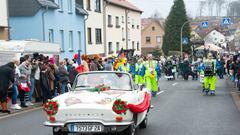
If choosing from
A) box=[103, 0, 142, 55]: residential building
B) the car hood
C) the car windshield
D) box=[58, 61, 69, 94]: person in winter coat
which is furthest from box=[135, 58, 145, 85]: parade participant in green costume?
box=[103, 0, 142, 55]: residential building

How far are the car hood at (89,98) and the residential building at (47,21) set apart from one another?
22.9 metres

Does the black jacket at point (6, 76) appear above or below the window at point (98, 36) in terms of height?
below

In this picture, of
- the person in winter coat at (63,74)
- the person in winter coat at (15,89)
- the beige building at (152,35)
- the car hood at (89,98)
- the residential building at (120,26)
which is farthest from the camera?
the beige building at (152,35)

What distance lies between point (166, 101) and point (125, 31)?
3818 centimetres

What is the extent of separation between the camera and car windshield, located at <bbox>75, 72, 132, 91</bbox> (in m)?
9.98

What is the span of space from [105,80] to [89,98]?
131 cm

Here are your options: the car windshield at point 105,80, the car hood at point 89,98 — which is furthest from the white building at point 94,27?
the car hood at point 89,98

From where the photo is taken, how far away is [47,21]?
32750 mm

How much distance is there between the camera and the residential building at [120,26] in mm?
47656

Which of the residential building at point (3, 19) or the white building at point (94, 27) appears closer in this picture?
the residential building at point (3, 19)

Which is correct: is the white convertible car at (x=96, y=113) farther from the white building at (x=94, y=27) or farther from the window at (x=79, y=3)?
the white building at (x=94, y=27)

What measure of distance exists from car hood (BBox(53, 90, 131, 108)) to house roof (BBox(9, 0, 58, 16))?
75.1ft

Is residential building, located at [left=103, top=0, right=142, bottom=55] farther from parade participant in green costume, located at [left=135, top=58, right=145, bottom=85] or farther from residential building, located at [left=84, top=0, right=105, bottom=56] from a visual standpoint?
parade participant in green costume, located at [left=135, top=58, right=145, bottom=85]

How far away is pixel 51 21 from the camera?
110ft
